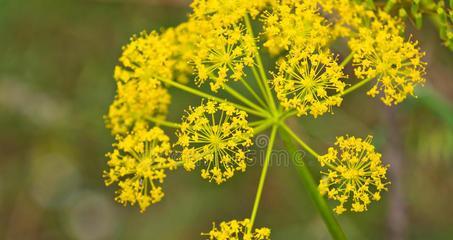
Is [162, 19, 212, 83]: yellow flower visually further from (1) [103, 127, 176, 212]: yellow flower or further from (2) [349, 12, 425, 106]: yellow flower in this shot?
(2) [349, 12, 425, 106]: yellow flower

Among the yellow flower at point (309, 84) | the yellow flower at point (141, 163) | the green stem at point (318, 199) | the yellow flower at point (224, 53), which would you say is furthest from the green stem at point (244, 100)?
the yellow flower at point (141, 163)

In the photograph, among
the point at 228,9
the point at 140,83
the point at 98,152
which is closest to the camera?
the point at 228,9

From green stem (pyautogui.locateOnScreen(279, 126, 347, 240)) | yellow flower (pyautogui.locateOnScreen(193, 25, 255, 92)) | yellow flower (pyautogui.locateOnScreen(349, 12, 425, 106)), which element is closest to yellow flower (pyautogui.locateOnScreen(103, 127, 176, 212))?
yellow flower (pyautogui.locateOnScreen(193, 25, 255, 92))

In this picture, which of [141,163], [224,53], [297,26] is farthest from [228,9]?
[141,163]

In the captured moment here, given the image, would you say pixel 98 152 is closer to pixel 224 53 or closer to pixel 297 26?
pixel 224 53

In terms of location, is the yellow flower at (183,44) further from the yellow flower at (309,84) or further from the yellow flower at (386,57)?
the yellow flower at (386,57)

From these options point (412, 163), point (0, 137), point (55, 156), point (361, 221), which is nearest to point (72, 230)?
point (55, 156)
